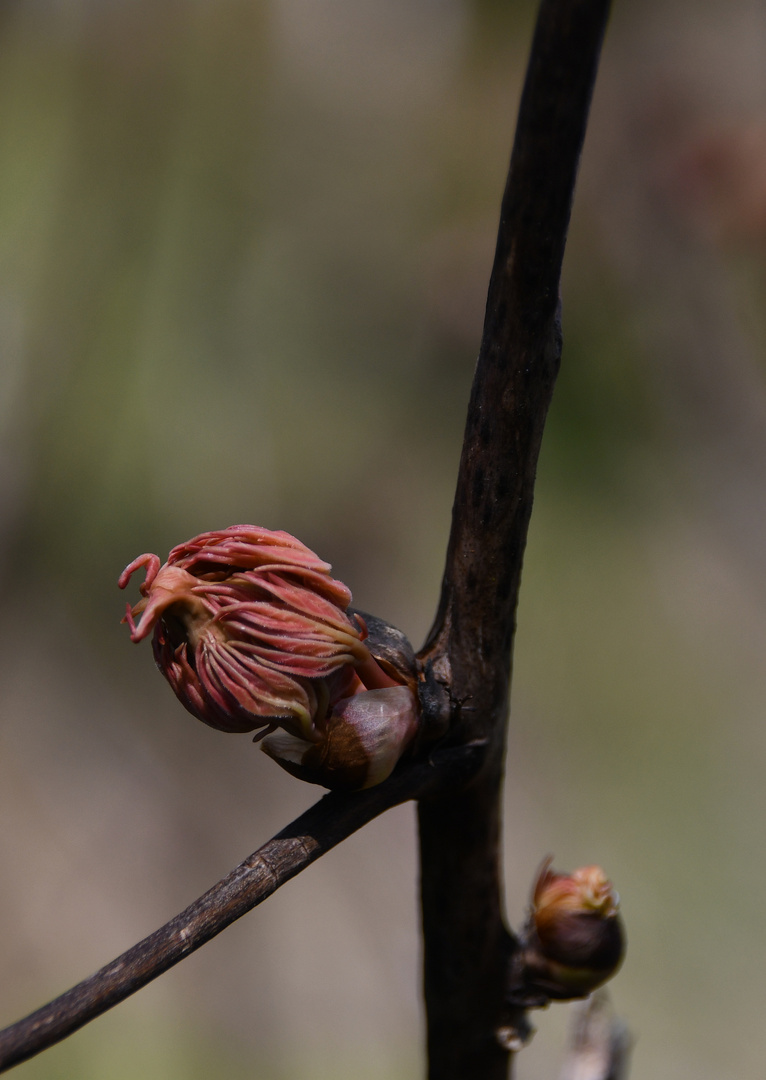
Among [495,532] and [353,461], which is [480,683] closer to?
[495,532]

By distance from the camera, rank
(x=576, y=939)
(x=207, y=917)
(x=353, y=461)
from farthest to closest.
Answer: (x=353, y=461), (x=576, y=939), (x=207, y=917)

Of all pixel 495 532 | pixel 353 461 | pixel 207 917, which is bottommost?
pixel 207 917

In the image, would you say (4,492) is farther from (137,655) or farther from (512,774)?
(512,774)

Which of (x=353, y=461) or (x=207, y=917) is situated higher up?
(x=353, y=461)

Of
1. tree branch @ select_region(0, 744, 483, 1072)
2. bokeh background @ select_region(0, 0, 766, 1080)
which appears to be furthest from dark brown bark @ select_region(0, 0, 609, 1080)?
bokeh background @ select_region(0, 0, 766, 1080)

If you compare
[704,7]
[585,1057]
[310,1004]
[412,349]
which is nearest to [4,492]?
[412,349]

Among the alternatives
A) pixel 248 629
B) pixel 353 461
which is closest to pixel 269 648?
pixel 248 629

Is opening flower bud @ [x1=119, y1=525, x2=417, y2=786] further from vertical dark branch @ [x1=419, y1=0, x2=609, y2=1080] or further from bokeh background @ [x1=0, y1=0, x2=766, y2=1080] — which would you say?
→ bokeh background @ [x1=0, y1=0, x2=766, y2=1080]
